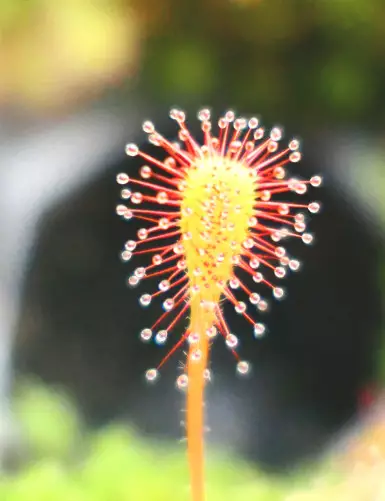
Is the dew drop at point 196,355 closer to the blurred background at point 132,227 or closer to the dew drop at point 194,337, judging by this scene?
the dew drop at point 194,337

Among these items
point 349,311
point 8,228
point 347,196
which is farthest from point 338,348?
point 8,228

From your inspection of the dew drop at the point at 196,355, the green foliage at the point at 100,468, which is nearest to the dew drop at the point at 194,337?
the dew drop at the point at 196,355

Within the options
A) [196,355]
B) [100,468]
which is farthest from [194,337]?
[100,468]

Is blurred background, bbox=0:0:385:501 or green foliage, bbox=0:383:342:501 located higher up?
blurred background, bbox=0:0:385:501

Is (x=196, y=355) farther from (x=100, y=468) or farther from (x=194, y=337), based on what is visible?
(x=100, y=468)

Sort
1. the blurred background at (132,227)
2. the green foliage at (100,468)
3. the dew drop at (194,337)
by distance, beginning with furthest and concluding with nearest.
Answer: the blurred background at (132,227) < the green foliage at (100,468) < the dew drop at (194,337)

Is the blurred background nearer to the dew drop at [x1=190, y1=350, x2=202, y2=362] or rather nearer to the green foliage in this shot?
the green foliage

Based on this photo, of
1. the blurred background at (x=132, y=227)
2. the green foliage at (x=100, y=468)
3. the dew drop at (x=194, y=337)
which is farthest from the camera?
the blurred background at (x=132, y=227)

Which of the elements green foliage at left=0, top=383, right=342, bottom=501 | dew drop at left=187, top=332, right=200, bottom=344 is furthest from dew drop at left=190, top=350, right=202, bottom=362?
green foliage at left=0, top=383, right=342, bottom=501

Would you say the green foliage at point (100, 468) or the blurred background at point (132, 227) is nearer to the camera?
the green foliage at point (100, 468)

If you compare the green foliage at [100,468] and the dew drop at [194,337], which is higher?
the dew drop at [194,337]
